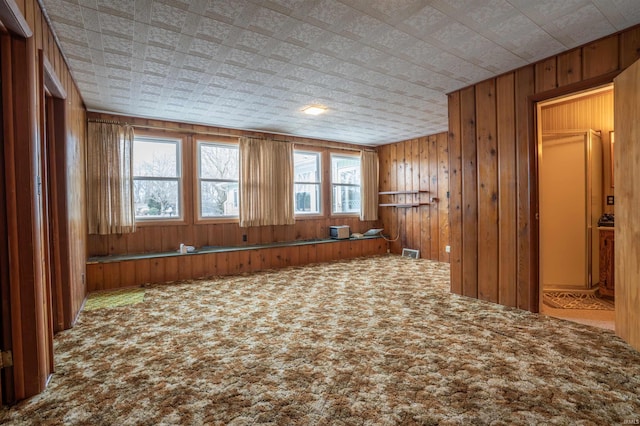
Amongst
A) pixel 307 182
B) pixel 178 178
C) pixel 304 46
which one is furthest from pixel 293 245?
pixel 304 46

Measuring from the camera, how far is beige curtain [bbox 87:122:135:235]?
4.35m

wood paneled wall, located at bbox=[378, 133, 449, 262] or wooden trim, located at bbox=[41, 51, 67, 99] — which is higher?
wooden trim, located at bbox=[41, 51, 67, 99]

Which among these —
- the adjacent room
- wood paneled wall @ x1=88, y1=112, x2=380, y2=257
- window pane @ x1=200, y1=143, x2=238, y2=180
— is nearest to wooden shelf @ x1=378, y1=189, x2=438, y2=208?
wood paneled wall @ x1=88, y1=112, x2=380, y2=257

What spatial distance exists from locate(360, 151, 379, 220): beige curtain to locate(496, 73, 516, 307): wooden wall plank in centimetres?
382

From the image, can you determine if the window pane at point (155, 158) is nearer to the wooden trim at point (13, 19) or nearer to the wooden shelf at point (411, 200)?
the wooden trim at point (13, 19)

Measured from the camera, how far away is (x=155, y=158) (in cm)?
493

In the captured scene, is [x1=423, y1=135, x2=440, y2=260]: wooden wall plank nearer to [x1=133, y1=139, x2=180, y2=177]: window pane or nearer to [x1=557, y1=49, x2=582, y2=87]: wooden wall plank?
[x1=557, y1=49, x2=582, y2=87]: wooden wall plank

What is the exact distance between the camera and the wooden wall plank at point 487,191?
347cm

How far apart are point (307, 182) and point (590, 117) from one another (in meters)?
4.54

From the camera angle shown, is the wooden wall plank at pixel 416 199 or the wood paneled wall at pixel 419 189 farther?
the wooden wall plank at pixel 416 199

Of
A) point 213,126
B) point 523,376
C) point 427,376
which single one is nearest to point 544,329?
point 523,376

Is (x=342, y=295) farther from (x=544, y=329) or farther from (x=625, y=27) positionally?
(x=625, y=27)

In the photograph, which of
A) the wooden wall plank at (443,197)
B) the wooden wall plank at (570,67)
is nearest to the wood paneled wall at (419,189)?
the wooden wall plank at (443,197)

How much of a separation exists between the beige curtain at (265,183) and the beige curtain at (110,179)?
1.70 metres
